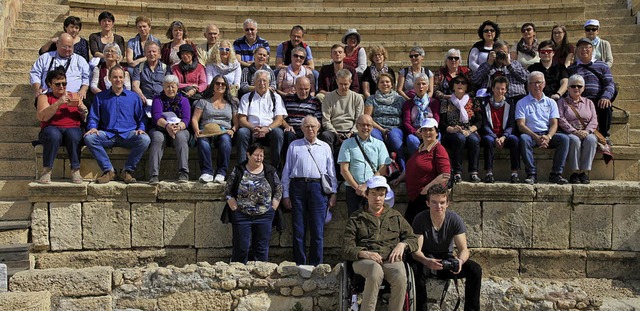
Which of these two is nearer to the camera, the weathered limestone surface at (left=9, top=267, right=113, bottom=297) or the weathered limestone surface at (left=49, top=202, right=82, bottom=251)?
the weathered limestone surface at (left=9, top=267, right=113, bottom=297)

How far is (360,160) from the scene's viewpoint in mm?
7527

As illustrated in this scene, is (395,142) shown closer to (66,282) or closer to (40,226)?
(66,282)

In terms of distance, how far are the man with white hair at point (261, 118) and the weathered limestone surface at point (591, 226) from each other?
3.78m

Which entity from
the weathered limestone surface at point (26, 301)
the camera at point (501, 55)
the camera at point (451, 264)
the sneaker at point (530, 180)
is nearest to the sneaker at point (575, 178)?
the sneaker at point (530, 180)

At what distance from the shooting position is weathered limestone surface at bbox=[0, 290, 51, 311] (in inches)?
244

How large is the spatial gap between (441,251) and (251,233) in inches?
89.7

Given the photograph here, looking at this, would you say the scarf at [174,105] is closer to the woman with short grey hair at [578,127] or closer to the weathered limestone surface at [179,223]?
the weathered limestone surface at [179,223]

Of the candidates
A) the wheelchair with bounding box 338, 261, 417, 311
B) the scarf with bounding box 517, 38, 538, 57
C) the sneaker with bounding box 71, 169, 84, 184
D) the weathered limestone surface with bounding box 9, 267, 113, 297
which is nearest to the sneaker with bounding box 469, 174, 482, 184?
the wheelchair with bounding box 338, 261, 417, 311

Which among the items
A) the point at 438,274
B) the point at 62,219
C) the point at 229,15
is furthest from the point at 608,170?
the point at 229,15

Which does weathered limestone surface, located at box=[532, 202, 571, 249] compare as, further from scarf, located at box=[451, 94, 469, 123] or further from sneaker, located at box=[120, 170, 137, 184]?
sneaker, located at box=[120, 170, 137, 184]

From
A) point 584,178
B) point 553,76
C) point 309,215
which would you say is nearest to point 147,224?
point 309,215

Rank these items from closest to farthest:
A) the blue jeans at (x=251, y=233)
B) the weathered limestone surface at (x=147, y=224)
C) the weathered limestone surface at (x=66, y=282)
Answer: the weathered limestone surface at (x=66, y=282) → the blue jeans at (x=251, y=233) → the weathered limestone surface at (x=147, y=224)

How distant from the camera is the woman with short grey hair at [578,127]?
808 cm

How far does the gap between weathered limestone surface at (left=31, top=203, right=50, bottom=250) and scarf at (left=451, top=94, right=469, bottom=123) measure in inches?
205
